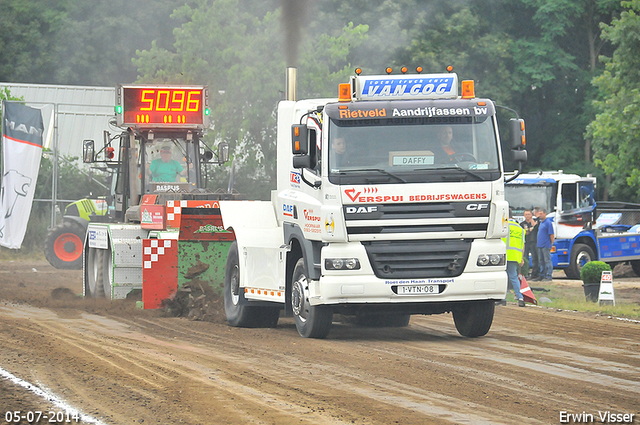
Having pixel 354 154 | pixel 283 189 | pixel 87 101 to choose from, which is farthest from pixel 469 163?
pixel 87 101

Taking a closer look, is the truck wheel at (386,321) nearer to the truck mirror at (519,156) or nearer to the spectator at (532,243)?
the truck mirror at (519,156)

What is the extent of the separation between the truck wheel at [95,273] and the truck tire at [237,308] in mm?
4047

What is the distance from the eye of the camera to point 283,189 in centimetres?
1288

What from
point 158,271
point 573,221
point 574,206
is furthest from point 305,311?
point 574,206

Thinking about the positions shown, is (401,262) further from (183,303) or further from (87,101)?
(87,101)

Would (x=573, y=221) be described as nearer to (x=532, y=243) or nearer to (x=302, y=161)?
(x=532, y=243)

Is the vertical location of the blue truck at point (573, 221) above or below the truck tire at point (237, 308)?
above

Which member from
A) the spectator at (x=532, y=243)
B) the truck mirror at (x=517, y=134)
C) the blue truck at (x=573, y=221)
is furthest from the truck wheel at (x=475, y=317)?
the blue truck at (x=573, y=221)

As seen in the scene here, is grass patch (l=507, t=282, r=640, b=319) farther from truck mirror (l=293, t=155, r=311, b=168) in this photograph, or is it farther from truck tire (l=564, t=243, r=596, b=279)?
truck mirror (l=293, t=155, r=311, b=168)

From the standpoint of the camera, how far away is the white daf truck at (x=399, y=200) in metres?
11.0

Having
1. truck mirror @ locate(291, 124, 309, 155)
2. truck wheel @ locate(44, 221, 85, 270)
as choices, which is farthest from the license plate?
truck wheel @ locate(44, 221, 85, 270)

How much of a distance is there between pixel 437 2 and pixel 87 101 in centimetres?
1571

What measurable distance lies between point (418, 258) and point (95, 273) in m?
8.53

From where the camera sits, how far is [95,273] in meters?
17.8
